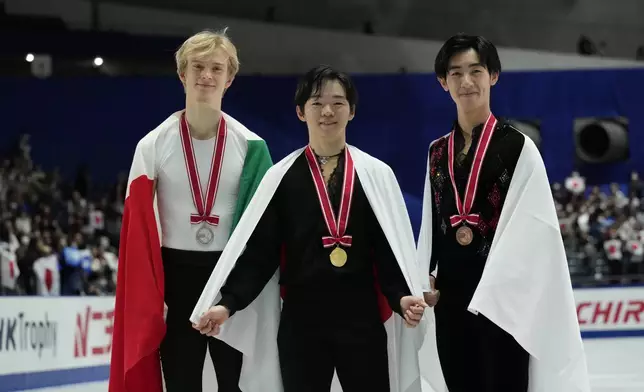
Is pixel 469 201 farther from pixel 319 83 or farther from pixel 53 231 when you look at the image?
pixel 53 231

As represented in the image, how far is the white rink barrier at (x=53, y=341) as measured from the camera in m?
7.05

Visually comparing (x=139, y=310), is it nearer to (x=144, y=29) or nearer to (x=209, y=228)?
(x=209, y=228)

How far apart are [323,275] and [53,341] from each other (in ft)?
15.8

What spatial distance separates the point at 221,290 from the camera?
3.39 m

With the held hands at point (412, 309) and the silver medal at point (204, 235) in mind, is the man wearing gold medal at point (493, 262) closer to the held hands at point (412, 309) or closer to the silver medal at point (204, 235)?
the held hands at point (412, 309)

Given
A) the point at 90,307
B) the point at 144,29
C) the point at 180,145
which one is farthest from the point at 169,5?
the point at 180,145

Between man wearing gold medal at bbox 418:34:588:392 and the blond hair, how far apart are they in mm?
921

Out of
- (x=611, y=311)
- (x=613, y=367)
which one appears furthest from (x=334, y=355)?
(x=611, y=311)

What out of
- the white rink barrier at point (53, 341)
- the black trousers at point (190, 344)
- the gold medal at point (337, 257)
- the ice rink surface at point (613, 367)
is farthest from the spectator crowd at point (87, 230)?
the gold medal at point (337, 257)

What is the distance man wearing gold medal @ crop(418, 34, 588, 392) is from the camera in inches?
129

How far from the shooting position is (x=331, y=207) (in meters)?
3.32

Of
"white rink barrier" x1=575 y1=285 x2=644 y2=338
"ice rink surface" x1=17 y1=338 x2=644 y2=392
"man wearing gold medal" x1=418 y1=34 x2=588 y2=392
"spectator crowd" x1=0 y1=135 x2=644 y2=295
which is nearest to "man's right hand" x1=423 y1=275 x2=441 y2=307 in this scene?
"man wearing gold medal" x1=418 y1=34 x2=588 y2=392

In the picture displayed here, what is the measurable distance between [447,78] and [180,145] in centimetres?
113

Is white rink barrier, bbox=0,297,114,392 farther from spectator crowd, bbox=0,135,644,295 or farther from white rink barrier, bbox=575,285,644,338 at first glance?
white rink barrier, bbox=575,285,644,338
